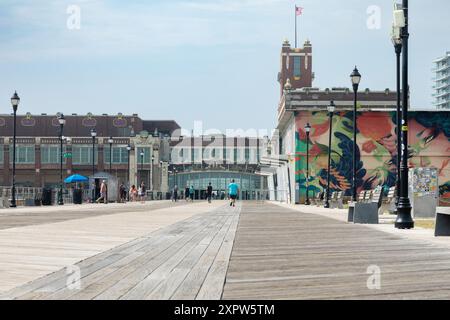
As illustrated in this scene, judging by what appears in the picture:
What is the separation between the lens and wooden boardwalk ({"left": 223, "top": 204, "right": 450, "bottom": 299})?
6.04m

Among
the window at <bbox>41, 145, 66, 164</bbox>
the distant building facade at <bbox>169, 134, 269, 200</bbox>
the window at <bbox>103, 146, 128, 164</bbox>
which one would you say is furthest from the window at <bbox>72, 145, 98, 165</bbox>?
the distant building facade at <bbox>169, 134, 269, 200</bbox>

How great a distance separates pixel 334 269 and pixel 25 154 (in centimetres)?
10909

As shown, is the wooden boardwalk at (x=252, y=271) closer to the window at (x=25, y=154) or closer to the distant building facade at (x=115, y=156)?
the distant building facade at (x=115, y=156)

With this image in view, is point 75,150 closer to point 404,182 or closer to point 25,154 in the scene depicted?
point 25,154

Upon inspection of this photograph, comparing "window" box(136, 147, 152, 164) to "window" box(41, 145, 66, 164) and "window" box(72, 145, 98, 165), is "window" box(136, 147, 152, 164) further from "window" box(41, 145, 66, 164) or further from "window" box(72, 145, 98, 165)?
"window" box(41, 145, 66, 164)

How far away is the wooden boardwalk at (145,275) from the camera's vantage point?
5930 mm

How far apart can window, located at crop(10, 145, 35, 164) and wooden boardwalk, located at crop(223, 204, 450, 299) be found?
104 meters

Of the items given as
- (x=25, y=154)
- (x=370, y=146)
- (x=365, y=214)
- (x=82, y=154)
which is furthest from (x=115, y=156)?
(x=365, y=214)

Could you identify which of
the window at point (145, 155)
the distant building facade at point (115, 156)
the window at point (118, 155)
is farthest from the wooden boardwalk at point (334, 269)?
the window at point (145, 155)

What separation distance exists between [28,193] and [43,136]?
70905 millimetres

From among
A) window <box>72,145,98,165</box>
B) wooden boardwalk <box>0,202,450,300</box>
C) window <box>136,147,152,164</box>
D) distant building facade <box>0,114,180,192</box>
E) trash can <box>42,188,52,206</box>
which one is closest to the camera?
wooden boardwalk <box>0,202,450,300</box>

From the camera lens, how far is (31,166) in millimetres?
111125

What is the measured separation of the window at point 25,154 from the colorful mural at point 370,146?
56290mm

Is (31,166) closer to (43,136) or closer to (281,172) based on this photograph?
(43,136)
